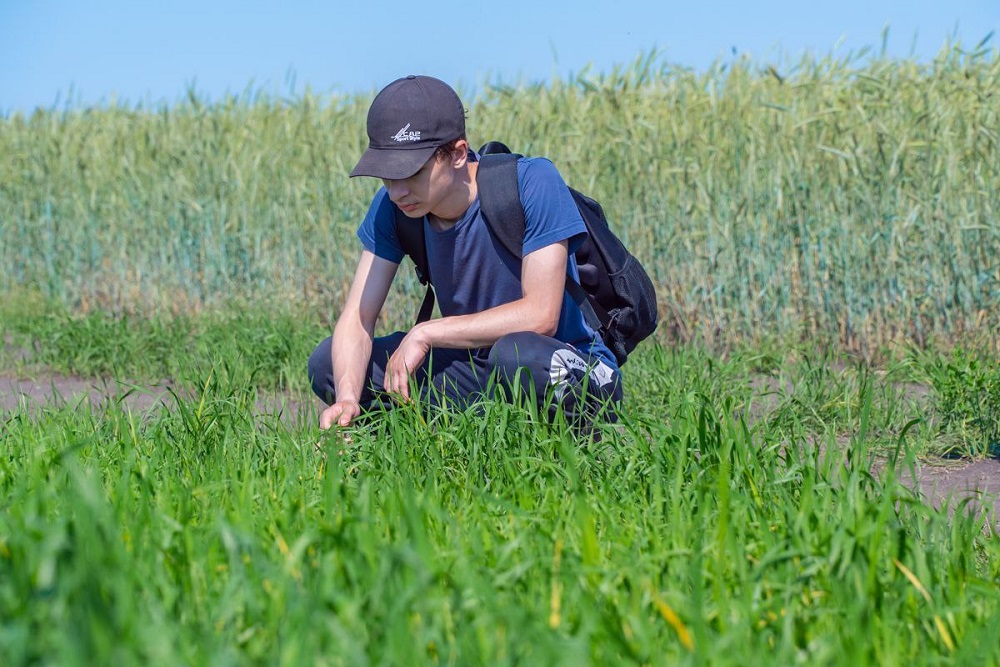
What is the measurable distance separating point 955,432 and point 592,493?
6.86ft

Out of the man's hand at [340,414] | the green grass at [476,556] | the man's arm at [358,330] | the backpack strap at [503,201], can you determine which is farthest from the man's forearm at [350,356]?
the backpack strap at [503,201]

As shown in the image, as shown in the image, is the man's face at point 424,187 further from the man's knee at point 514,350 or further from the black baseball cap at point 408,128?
the man's knee at point 514,350

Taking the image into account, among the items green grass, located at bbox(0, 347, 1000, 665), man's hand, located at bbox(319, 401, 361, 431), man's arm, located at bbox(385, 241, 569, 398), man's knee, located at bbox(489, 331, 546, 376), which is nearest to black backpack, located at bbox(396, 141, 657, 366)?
man's arm, located at bbox(385, 241, 569, 398)

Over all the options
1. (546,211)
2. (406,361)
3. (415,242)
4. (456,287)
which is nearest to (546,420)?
(406,361)

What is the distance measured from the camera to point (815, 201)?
18.3 feet

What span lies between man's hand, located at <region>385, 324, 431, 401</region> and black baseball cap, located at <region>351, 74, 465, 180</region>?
439 mm

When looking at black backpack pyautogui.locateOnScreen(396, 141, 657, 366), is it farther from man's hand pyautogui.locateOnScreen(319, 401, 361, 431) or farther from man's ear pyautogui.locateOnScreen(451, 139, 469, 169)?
man's hand pyautogui.locateOnScreen(319, 401, 361, 431)

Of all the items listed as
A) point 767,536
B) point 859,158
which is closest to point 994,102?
point 859,158

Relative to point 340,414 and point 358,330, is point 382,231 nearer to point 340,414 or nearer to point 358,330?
point 358,330

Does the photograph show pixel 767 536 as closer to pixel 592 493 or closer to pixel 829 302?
pixel 592 493

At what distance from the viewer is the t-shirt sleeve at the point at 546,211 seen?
2877 mm

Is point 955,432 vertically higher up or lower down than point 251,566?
lower down

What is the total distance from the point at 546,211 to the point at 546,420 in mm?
650

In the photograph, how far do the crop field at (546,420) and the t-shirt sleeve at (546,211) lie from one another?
19.6 inches
